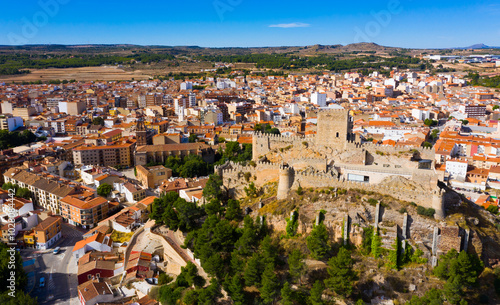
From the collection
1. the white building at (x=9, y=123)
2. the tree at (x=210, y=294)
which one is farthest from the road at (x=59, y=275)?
the white building at (x=9, y=123)

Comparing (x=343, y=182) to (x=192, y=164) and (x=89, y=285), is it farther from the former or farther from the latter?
(x=192, y=164)

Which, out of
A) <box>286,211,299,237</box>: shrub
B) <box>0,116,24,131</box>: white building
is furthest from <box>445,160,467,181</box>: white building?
<box>0,116,24,131</box>: white building


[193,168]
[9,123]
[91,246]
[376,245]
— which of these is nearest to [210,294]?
[376,245]

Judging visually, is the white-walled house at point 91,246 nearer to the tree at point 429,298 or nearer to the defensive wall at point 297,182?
the defensive wall at point 297,182

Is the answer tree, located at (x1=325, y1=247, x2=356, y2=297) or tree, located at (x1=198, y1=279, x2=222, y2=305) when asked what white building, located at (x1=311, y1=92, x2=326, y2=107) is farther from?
tree, located at (x1=325, y1=247, x2=356, y2=297)

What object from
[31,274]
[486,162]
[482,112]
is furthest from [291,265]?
[482,112]
